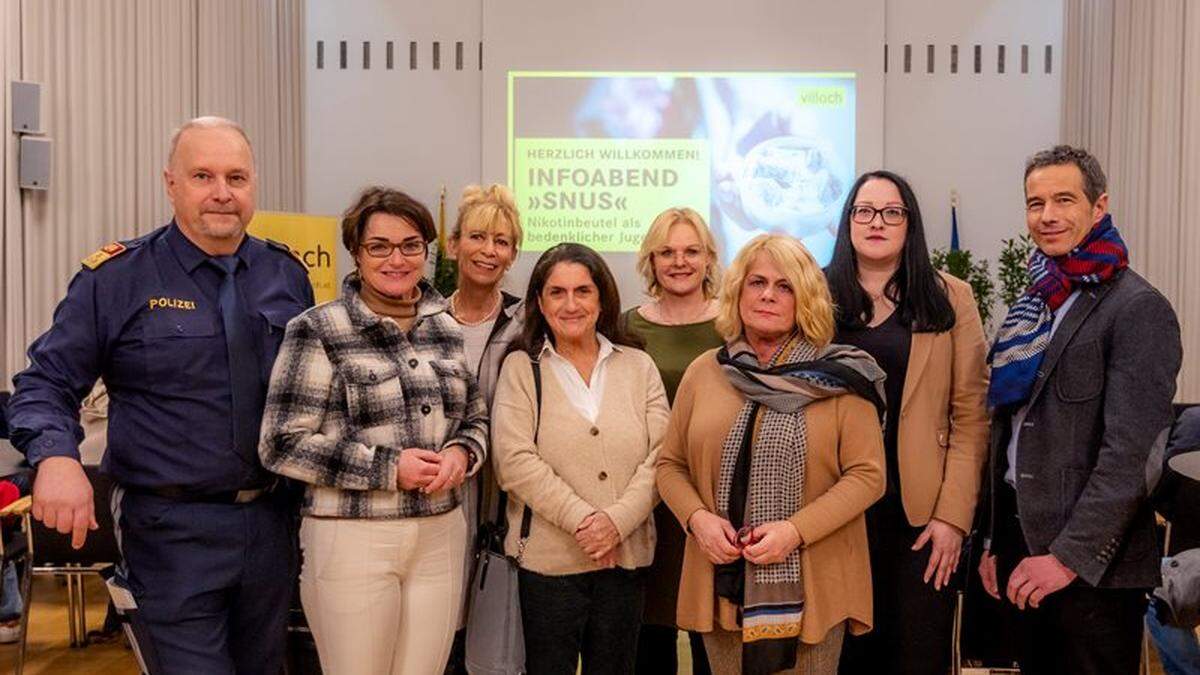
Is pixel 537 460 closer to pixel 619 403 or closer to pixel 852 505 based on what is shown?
pixel 619 403

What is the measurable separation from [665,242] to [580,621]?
1153 mm

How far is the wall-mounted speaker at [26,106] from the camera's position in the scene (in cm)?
522

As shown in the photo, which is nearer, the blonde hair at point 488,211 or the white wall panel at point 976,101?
the blonde hair at point 488,211

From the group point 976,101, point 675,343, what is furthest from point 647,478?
point 976,101

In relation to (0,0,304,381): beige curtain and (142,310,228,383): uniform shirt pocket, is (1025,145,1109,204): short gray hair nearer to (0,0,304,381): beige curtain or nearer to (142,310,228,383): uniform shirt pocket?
(142,310,228,383): uniform shirt pocket

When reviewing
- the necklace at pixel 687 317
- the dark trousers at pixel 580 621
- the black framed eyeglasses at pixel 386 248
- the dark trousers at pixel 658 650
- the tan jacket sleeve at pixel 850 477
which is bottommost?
the dark trousers at pixel 658 650

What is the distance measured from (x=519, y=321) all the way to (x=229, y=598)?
104 cm

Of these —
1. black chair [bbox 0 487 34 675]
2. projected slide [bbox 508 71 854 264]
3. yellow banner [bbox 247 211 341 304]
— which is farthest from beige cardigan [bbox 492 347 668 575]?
projected slide [bbox 508 71 854 264]

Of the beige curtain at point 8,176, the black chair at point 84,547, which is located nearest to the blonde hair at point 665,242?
the black chair at point 84,547

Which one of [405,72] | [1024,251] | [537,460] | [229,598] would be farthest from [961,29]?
[229,598]

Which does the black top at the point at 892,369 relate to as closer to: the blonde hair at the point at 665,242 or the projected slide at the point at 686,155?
the blonde hair at the point at 665,242

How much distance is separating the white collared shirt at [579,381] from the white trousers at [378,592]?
49cm

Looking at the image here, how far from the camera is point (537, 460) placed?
267cm

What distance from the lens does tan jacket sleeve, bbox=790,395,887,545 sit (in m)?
2.43
